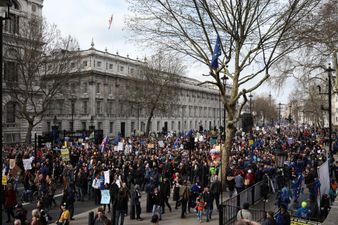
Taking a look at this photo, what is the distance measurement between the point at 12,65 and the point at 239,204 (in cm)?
3286

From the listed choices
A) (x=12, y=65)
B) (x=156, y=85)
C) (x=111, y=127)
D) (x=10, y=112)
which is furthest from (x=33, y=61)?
(x=111, y=127)

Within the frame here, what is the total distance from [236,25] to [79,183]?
10.6 m

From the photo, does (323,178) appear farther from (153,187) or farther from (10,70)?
(10,70)

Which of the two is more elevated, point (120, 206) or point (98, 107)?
point (98, 107)

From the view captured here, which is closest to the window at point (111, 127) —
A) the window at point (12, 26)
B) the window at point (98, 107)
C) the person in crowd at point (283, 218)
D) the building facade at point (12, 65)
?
the window at point (98, 107)

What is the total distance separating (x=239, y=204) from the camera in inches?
481

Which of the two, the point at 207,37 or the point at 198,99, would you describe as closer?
the point at 207,37

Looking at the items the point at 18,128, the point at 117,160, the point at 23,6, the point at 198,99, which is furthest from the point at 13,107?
the point at 198,99

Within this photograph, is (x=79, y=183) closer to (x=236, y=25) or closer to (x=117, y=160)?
(x=117, y=160)

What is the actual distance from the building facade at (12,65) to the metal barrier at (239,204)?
100 ft

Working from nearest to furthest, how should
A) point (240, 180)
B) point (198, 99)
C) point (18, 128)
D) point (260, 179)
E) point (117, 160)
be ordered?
1. point (240, 180)
2. point (260, 179)
3. point (117, 160)
4. point (18, 128)
5. point (198, 99)

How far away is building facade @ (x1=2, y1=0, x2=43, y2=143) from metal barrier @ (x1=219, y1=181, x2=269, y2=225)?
3049 cm

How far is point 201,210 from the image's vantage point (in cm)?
1267

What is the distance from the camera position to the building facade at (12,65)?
37375 millimetres
